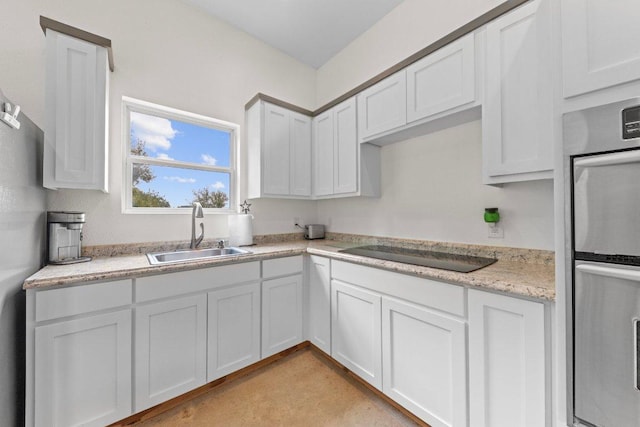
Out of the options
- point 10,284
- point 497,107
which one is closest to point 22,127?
point 10,284

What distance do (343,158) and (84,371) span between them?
227 centimetres

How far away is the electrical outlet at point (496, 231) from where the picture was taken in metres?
1.63

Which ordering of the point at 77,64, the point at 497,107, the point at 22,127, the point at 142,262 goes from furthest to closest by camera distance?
1. the point at 142,262
2. the point at 77,64
3. the point at 497,107
4. the point at 22,127

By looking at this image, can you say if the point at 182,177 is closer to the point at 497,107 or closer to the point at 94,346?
the point at 94,346

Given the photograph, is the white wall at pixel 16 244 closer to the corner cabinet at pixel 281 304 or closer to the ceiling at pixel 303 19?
the corner cabinet at pixel 281 304

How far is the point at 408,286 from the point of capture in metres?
1.45

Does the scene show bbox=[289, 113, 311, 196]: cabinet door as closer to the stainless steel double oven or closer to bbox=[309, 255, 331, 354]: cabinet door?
bbox=[309, 255, 331, 354]: cabinet door

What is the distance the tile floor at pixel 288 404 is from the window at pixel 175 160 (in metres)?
1.48

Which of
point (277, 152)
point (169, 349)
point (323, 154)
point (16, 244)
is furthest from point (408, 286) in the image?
point (16, 244)

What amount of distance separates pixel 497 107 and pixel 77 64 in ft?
8.08

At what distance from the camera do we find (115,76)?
1928 millimetres

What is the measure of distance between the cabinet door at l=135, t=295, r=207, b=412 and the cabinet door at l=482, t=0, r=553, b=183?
201 centimetres

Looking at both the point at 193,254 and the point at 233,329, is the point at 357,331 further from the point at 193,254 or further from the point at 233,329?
the point at 193,254

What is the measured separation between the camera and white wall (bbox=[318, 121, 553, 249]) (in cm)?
152
